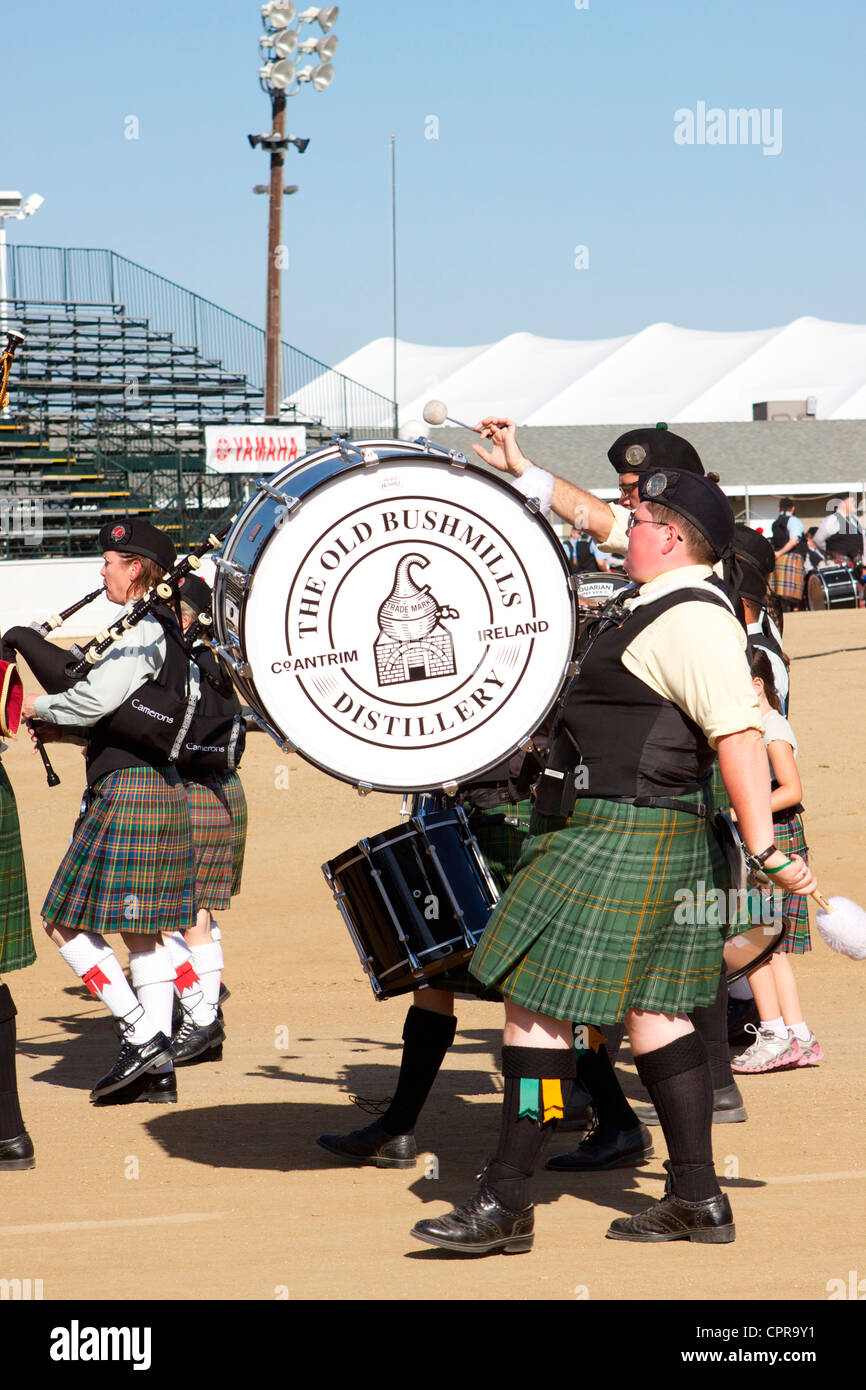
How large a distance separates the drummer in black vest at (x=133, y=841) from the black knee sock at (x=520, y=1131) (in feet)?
5.87

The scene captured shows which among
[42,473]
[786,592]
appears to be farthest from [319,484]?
[42,473]

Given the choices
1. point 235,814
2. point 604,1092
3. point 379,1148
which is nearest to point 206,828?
point 235,814

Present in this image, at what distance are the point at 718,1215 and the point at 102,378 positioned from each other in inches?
963

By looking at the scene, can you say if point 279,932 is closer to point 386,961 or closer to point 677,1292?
point 386,961

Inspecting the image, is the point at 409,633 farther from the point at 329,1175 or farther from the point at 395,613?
the point at 329,1175

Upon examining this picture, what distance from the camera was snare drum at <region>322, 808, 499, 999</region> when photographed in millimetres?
3715

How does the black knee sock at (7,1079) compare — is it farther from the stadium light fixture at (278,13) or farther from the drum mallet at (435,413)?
the stadium light fixture at (278,13)

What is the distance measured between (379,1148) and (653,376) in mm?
52986

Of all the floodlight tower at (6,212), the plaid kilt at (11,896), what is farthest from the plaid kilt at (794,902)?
the floodlight tower at (6,212)

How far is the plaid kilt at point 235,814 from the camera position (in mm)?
5801

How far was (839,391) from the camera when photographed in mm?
49000

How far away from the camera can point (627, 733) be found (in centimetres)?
327

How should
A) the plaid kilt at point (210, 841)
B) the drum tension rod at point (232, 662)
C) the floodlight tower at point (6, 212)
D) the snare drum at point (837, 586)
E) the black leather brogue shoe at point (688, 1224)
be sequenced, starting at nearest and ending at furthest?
the black leather brogue shoe at point (688, 1224)
the drum tension rod at point (232, 662)
the plaid kilt at point (210, 841)
the snare drum at point (837, 586)
the floodlight tower at point (6, 212)
